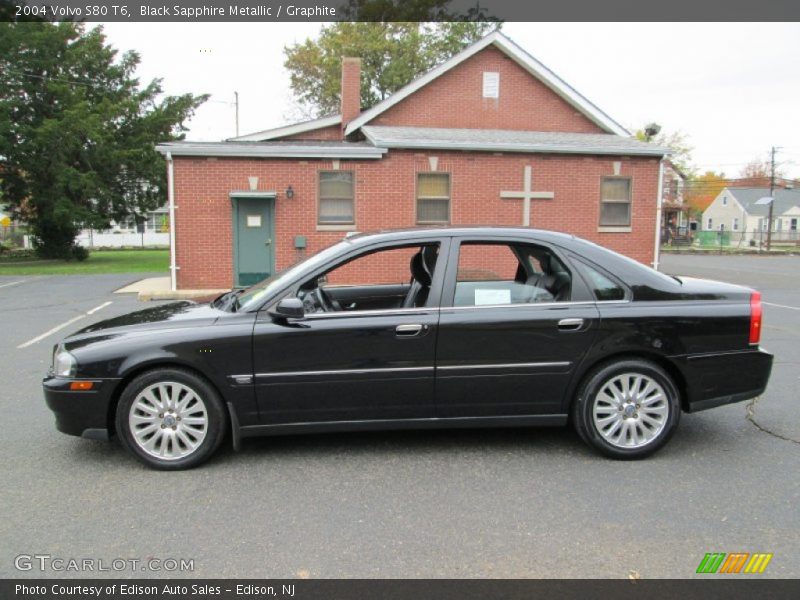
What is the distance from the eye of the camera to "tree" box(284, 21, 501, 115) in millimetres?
39469

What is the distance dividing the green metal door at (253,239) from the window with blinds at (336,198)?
117 centimetres

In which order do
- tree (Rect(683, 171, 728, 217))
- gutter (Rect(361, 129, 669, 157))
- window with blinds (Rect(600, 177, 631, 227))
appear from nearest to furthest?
gutter (Rect(361, 129, 669, 157)) < window with blinds (Rect(600, 177, 631, 227)) < tree (Rect(683, 171, 728, 217))

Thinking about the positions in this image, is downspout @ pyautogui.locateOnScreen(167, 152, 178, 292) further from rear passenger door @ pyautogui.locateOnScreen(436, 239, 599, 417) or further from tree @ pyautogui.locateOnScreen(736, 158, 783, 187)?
tree @ pyautogui.locateOnScreen(736, 158, 783, 187)

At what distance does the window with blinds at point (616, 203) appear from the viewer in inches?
613

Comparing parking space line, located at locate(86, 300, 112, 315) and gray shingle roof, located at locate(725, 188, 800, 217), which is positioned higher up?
gray shingle roof, located at locate(725, 188, 800, 217)

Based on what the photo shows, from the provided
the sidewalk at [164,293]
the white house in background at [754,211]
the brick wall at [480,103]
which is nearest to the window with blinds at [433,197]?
the brick wall at [480,103]

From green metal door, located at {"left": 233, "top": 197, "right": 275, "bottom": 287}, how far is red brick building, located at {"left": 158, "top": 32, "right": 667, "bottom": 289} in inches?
0.9

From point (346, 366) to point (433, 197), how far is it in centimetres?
1121

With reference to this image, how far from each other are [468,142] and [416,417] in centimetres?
1154

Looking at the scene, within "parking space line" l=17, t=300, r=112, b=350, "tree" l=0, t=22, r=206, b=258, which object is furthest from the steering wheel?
"tree" l=0, t=22, r=206, b=258

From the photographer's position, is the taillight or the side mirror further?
the taillight

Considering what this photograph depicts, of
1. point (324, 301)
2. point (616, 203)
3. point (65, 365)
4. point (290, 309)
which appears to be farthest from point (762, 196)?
point (65, 365)

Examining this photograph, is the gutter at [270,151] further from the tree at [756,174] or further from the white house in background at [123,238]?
the tree at [756,174]

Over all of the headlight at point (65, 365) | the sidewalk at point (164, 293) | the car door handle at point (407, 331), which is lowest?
the sidewalk at point (164, 293)
